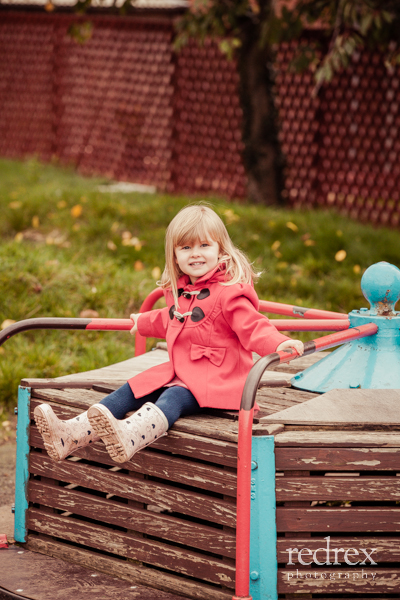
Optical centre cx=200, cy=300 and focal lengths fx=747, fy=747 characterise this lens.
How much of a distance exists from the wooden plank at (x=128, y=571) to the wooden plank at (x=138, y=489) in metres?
0.20

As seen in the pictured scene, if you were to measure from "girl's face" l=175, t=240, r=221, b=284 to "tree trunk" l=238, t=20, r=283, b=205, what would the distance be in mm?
5250

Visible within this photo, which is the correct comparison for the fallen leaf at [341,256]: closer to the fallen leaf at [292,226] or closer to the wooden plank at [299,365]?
the fallen leaf at [292,226]

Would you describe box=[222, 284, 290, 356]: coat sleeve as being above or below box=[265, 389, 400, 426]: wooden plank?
above

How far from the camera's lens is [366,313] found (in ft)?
8.78

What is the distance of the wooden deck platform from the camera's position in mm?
2059

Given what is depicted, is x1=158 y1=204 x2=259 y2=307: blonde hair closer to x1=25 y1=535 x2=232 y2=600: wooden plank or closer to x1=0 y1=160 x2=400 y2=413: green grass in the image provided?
x1=25 y1=535 x2=232 y2=600: wooden plank

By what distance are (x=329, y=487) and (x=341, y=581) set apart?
0.90ft

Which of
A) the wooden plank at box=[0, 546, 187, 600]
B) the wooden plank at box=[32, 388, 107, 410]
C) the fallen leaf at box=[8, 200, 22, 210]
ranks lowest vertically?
the wooden plank at box=[0, 546, 187, 600]

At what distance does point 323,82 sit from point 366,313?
5635 millimetres

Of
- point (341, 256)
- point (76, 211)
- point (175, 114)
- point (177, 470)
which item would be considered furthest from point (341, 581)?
point (175, 114)

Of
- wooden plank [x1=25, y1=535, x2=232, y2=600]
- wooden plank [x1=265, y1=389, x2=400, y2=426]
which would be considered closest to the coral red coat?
wooden plank [x1=265, y1=389, x2=400, y2=426]

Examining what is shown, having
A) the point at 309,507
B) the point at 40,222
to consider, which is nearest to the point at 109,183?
the point at 40,222

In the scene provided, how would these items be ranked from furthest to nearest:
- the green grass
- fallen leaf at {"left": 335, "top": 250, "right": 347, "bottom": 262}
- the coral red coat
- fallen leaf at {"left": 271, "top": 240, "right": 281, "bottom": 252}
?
fallen leaf at {"left": 271, "top": 240, "right": 281, "bottom": 252}
fallen leaf at {"left": 335, "top": 250, "right": 347, "bottom": 262}
the green grass
the coral red coat

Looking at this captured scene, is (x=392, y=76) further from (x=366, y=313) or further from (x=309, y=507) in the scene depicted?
(x=309, y=507)
